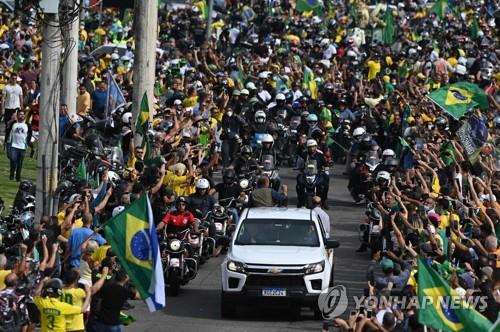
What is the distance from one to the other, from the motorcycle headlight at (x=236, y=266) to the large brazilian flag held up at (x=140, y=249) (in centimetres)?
429

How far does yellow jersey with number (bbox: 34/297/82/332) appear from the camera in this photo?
20.8m

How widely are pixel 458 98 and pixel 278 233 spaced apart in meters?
6.40

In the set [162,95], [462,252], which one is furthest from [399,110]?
[462,252]

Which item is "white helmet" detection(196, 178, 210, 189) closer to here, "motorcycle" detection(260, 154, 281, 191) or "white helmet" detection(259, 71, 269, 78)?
"motorcycle" detection(260, 154, 281, 191)

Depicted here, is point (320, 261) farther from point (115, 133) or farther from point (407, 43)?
point (407, 43)

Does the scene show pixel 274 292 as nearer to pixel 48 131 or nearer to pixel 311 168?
pixel 48 131

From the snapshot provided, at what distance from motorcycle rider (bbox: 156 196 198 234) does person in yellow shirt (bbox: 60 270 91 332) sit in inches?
264

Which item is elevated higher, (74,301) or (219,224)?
(74,301)

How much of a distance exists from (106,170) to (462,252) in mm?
8639

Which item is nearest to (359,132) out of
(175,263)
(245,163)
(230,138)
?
(230,138)

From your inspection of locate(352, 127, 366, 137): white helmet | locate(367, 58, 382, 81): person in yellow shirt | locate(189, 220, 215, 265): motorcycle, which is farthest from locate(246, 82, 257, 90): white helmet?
locate(189, 220, 215, 265): motorcycle

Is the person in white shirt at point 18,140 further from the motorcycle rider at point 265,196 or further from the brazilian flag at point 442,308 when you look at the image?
the brazilian flag at point 442,308

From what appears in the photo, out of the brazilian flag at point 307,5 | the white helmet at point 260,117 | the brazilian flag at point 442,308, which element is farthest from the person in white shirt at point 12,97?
the brazilian flag at point 442,308

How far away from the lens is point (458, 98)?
31.5m
